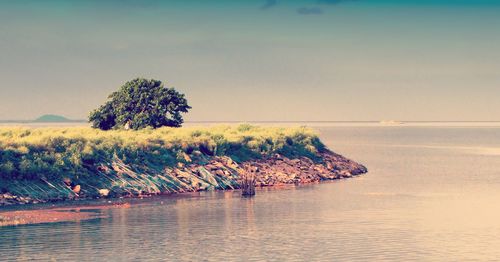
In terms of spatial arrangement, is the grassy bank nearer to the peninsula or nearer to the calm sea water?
the peninsula

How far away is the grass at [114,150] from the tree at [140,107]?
9792 mm

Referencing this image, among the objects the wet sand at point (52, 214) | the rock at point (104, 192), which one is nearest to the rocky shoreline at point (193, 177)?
the rock at point (104, 192)

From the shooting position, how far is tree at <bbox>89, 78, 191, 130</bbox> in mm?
90875

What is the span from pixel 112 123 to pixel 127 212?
46.8m

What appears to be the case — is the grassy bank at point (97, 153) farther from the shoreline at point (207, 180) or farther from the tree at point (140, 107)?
the tree at point (140, 107)

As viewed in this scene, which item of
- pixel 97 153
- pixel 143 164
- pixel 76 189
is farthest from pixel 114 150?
pixel 76 189

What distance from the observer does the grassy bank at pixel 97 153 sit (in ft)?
182

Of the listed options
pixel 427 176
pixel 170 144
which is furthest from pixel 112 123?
pixel 427 176

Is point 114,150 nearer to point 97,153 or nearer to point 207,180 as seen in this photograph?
point 97,153

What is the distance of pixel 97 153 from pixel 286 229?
80.2 ft

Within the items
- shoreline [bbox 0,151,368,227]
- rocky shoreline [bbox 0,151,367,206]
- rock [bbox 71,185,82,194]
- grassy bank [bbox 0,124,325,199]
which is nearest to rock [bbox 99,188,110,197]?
rocky shoreline [bbox 0,151,367,206]

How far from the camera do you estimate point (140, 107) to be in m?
92.2

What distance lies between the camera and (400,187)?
2613 inches

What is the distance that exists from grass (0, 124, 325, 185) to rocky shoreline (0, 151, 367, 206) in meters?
0.88
